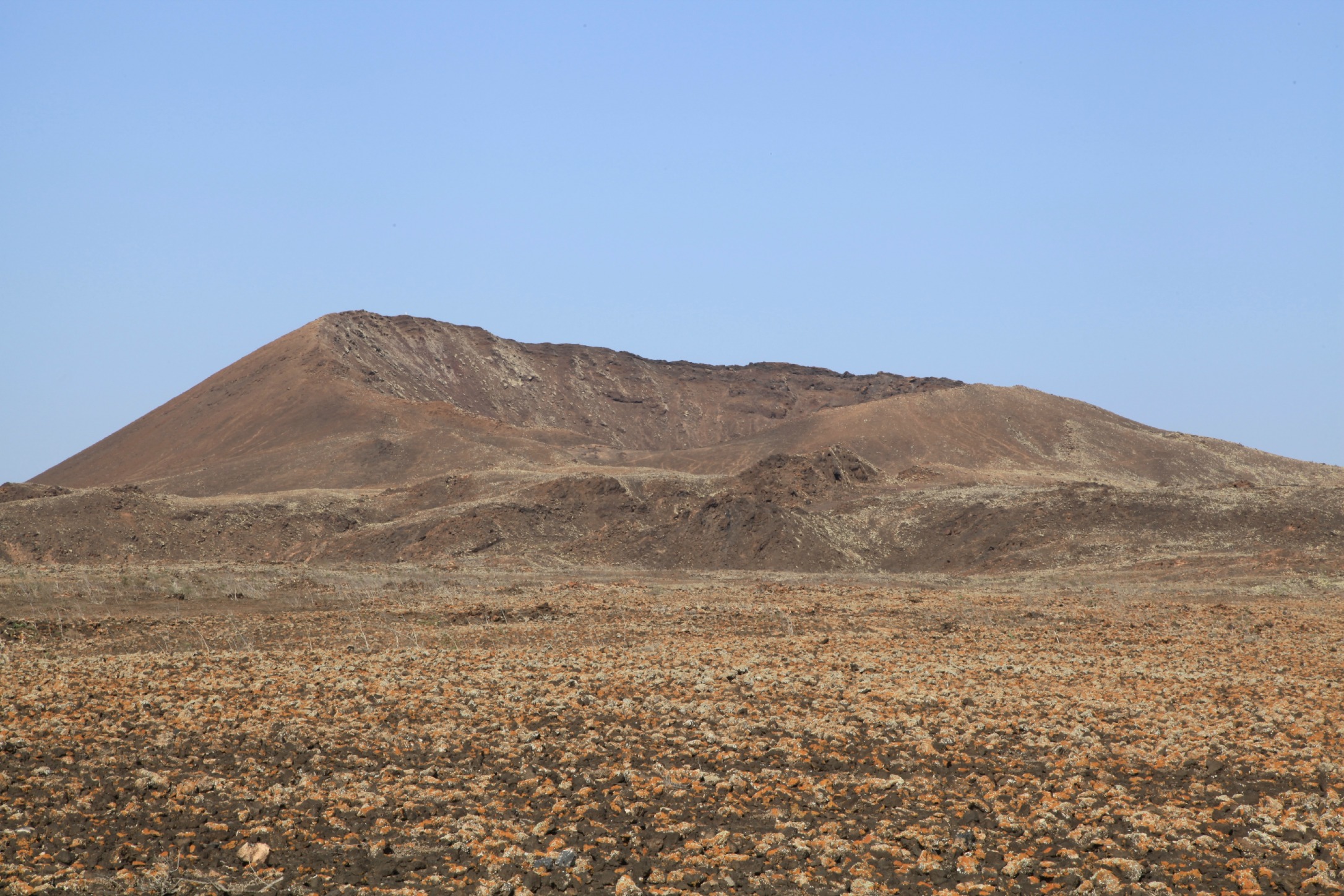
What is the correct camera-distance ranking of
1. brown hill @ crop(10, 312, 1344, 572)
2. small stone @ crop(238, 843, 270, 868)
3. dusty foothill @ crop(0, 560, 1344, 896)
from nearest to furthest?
dusty foothill @ crop(0, 560, 1344, 896) → small stone @ crop(238, 843, 270, 868) → brown hill @ crop(10, 312, 1344, 572)

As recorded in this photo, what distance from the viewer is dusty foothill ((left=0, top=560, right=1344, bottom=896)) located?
8422mm

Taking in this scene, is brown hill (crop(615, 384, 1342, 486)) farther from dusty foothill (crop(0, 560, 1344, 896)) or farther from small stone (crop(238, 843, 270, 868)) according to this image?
small stone (crop(238, 843, 270, 868))

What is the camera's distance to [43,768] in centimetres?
1050

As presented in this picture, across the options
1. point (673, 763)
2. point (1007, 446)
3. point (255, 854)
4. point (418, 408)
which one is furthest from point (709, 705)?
point (418, 408)

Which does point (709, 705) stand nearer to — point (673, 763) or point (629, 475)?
point (673, 763)

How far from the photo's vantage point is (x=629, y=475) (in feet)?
219

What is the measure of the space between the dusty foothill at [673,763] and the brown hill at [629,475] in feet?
82.3

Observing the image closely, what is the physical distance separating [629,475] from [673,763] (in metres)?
55.6

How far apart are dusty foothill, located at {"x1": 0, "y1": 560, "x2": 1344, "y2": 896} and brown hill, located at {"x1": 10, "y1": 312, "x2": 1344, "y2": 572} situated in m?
25.1

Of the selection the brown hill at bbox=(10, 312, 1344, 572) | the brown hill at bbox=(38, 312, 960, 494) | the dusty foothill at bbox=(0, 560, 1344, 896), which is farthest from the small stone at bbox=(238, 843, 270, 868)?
the brown hill at bbox=(38, 312, 960, 494)

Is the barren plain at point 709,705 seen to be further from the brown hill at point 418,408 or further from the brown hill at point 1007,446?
the brown hill at point 1007,446

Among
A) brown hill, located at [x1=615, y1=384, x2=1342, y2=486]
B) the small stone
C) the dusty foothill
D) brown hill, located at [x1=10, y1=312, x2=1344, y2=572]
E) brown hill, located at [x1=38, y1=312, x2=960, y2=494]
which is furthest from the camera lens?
brown hill, located at [x1=615, y1=384, x2=1342, y2=486]

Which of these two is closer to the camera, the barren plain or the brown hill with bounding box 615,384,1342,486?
the barren plain

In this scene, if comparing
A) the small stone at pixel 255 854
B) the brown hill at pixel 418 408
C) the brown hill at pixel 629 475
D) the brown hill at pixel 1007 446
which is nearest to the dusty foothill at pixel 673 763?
the small stone at pixel 255 854
